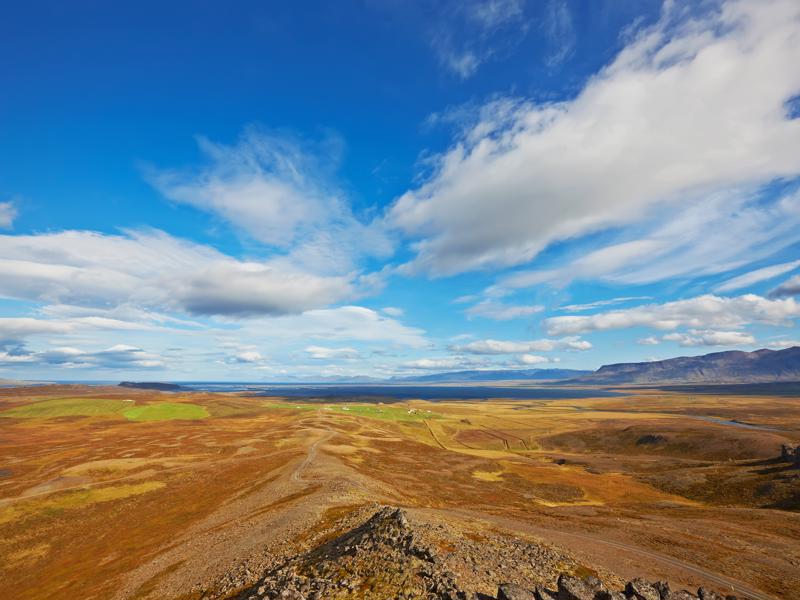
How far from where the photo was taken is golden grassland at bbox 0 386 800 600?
48250 millimetres

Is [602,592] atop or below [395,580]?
below

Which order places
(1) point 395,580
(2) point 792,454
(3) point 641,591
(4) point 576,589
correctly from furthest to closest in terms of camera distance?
(2) point 792,454 → (1) point 395,580 → (3) point 641,591 → (4) point 576,589

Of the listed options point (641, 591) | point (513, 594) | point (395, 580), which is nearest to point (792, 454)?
point (641, 591)

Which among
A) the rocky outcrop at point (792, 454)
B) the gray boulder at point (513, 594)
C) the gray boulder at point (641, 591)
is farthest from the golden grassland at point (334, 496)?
the gray boulder at point (513, 594)

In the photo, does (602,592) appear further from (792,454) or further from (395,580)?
(792,454)

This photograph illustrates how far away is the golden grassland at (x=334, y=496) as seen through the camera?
158 feet

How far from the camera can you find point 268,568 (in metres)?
40.9

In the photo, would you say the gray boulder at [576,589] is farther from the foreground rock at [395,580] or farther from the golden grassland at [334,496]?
the golden grassland at [334,496]

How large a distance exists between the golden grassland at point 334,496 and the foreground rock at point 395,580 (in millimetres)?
13907

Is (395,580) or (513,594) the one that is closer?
(513,594)

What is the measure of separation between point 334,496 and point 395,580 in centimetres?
4070

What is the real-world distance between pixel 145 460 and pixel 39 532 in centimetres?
4594

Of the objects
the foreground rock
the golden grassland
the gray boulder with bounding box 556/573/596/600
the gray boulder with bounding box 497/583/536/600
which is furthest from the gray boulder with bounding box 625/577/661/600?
the golden grassland

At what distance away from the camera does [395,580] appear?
30.7m
